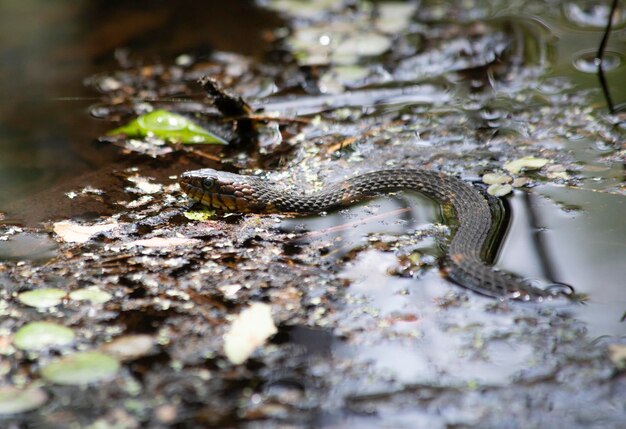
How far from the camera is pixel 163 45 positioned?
8.01 metres

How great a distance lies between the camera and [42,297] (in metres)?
4.00

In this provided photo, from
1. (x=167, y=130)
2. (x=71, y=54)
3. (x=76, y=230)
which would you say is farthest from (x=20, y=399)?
(x=71, y=54)

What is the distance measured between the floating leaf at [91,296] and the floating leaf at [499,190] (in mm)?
2699

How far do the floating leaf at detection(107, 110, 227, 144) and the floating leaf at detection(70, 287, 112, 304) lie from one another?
2.26 metres

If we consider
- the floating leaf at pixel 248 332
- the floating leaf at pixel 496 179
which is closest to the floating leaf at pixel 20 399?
the floating leaf at pixel 248 332

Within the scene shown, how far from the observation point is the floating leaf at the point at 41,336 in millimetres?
3648

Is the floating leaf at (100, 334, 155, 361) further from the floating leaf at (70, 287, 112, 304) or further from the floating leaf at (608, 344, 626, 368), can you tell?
the floating leaf at (608, 344, 626, 368)

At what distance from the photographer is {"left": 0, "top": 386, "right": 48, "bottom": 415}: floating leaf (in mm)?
3256

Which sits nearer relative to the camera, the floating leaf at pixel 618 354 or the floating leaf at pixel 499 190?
the floating leaf at pixel 618 354

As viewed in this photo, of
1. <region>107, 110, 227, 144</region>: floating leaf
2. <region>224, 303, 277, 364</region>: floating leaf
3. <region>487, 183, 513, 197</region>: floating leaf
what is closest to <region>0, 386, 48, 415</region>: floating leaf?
<region>224, 303, 277, 364</region>: floating leaf

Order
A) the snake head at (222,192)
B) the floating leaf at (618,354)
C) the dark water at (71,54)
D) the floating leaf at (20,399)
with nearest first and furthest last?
the floating leaf at (20,399) < the floating leaf at (618,354) < the snake head at (222,192) < the dark water at (71,54)

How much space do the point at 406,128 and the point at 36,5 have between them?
5.37 m

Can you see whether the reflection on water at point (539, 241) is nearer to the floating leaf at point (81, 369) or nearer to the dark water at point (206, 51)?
the dark water at point (206, 51)

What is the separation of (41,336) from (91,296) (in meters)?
0.41
